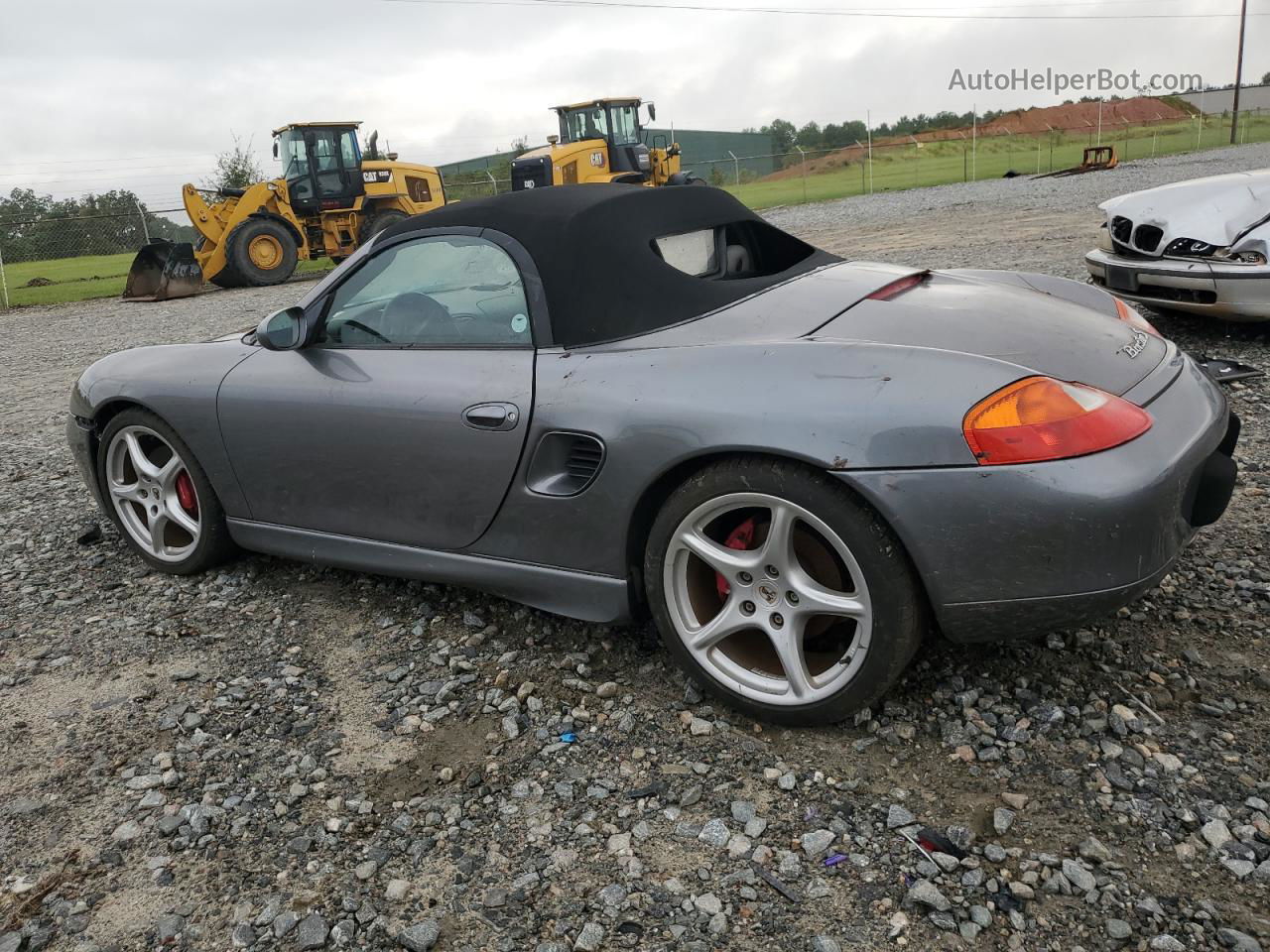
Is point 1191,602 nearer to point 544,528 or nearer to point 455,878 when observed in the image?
point 544,528

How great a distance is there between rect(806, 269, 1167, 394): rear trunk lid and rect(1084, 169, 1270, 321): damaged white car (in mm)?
2866

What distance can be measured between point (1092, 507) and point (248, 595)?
297cm

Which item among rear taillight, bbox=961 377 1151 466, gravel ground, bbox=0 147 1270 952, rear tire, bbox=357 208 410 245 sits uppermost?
rear tire, bbox=357 208 410 245

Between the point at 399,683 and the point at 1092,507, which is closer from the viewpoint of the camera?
the point at 1092,507

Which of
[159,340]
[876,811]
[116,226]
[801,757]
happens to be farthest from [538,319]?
[116,226]

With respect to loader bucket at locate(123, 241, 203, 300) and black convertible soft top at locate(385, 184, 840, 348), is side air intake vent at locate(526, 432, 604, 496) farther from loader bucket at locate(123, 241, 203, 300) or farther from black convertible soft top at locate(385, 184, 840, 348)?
loader bucket at locate(123, 241, 203, 300)

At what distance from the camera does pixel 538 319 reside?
2.86 metres

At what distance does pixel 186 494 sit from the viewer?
392 centimetres

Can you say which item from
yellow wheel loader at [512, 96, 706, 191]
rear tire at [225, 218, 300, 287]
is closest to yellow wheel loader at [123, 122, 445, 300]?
rear tire at [225, 218, 300, 287]

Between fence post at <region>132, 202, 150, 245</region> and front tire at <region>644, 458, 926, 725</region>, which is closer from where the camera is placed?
front tire at <region>644, 458, 926, 725</region>

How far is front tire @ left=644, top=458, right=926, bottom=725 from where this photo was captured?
2314mm

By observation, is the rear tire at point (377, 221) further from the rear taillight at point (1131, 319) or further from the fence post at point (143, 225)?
the rear taillight at point (1131, 319)

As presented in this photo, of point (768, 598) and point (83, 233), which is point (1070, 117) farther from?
point (768, 598)

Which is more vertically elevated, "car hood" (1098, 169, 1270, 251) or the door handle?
"car hood" (1098, 169, 1270, 251)
